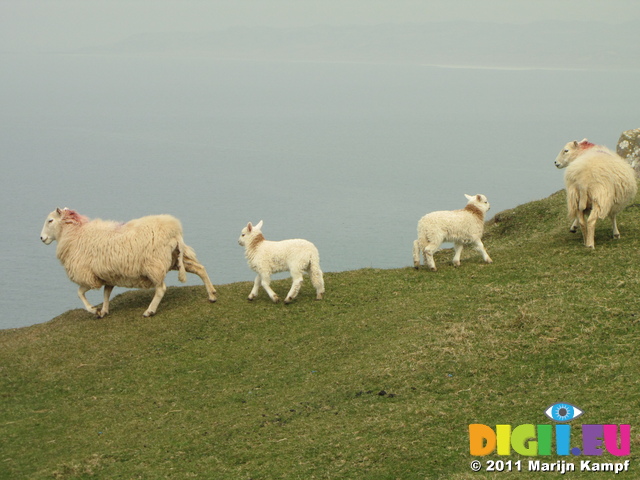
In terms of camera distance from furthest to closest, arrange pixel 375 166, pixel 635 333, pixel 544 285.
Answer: pixel 375 166
pixel 544 285
pixel 635 333

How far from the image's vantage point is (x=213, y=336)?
1549cm

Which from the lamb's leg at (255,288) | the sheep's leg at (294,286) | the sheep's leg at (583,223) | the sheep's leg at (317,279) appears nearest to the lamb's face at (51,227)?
the lamb's leg at (255,288)

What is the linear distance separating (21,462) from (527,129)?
13555cm

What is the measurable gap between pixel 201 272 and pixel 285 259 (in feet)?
8.28

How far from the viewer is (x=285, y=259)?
16.3 metres

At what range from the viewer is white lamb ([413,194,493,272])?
17.3m

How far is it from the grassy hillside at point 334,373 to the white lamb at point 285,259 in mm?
538

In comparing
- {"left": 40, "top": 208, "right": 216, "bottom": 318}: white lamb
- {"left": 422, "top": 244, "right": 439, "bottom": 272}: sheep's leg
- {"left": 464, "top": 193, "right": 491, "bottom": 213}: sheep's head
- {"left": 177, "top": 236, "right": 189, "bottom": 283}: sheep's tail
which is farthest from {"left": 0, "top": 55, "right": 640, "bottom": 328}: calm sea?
{"left": 40, "top": 208, "right": 216, "bottom": 318}: white lamb

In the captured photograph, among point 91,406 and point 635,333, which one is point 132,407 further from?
point 635,333

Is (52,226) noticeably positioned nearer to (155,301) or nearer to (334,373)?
(155,301)

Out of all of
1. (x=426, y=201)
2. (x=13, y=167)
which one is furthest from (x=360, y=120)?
(x=426, y=201)

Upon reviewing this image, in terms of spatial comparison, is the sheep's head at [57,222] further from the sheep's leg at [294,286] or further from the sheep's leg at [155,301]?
the sheep's leg at [294,286]

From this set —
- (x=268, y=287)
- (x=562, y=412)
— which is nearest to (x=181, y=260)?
(x=268, y=287)

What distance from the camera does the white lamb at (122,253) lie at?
16.8 m
